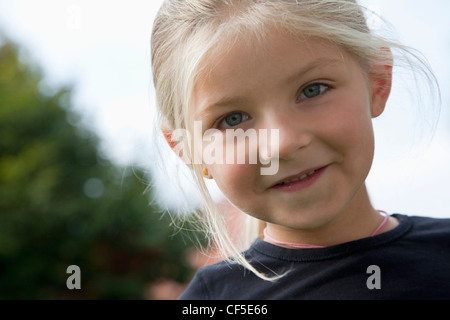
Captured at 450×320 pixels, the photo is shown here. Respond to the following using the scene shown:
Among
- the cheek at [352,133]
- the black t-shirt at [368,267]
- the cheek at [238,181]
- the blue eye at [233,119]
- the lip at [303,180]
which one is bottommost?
the black t-shirt at [368,267]

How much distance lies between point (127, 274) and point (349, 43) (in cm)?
983

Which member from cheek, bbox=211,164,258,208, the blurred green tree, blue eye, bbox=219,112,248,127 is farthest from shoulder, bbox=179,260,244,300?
the blurred green tree

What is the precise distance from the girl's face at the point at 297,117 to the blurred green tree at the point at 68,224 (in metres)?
8.00

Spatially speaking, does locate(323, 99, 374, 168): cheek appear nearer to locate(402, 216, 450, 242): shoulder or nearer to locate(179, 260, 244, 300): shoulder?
locate(402, 216, 450, 242): shoulder

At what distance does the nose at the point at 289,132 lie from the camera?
4.19 feet

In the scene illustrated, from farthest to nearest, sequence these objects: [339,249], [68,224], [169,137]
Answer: [68,224] < [169,137] < [339,249]

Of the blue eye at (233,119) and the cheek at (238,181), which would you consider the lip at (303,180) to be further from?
the blue eye at (233,119)

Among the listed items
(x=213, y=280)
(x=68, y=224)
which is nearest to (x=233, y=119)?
(x=213, y=280)

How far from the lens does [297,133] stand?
129 centimetres

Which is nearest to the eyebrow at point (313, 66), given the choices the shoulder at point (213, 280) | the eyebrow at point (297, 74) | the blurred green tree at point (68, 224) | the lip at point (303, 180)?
the eyebrow at point (297, 74)

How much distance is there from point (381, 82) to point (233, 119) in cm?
49

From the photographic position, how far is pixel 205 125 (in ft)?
4.70

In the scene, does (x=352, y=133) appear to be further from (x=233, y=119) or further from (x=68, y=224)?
(x=68, y=224)
